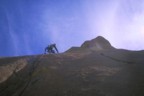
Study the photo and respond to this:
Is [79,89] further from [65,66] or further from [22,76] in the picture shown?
[22,76]

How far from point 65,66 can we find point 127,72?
6.88 metres

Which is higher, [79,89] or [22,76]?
→ [22,76]

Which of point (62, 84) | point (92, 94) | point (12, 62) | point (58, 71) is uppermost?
point (12, 62)

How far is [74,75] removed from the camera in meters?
17.8

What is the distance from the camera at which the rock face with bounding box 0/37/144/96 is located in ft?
48.4

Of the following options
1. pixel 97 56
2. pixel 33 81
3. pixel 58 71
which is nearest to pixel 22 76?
pixel 33 81

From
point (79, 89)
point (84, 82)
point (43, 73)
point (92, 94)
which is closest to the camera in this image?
point (92, 94)

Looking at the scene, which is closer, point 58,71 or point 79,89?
point 79,89

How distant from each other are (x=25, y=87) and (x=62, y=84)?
343cm

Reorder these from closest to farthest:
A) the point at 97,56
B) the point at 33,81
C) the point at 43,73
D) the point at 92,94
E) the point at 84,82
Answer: the point at 92,94 → the point at 84,82 → the point at 33,81 → the point at 43,73 → the point at 97,56

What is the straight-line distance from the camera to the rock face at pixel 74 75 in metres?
14.8

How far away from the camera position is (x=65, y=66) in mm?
20500

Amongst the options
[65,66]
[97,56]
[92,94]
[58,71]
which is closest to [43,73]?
[58,71]

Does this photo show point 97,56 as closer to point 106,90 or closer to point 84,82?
point 84,82
